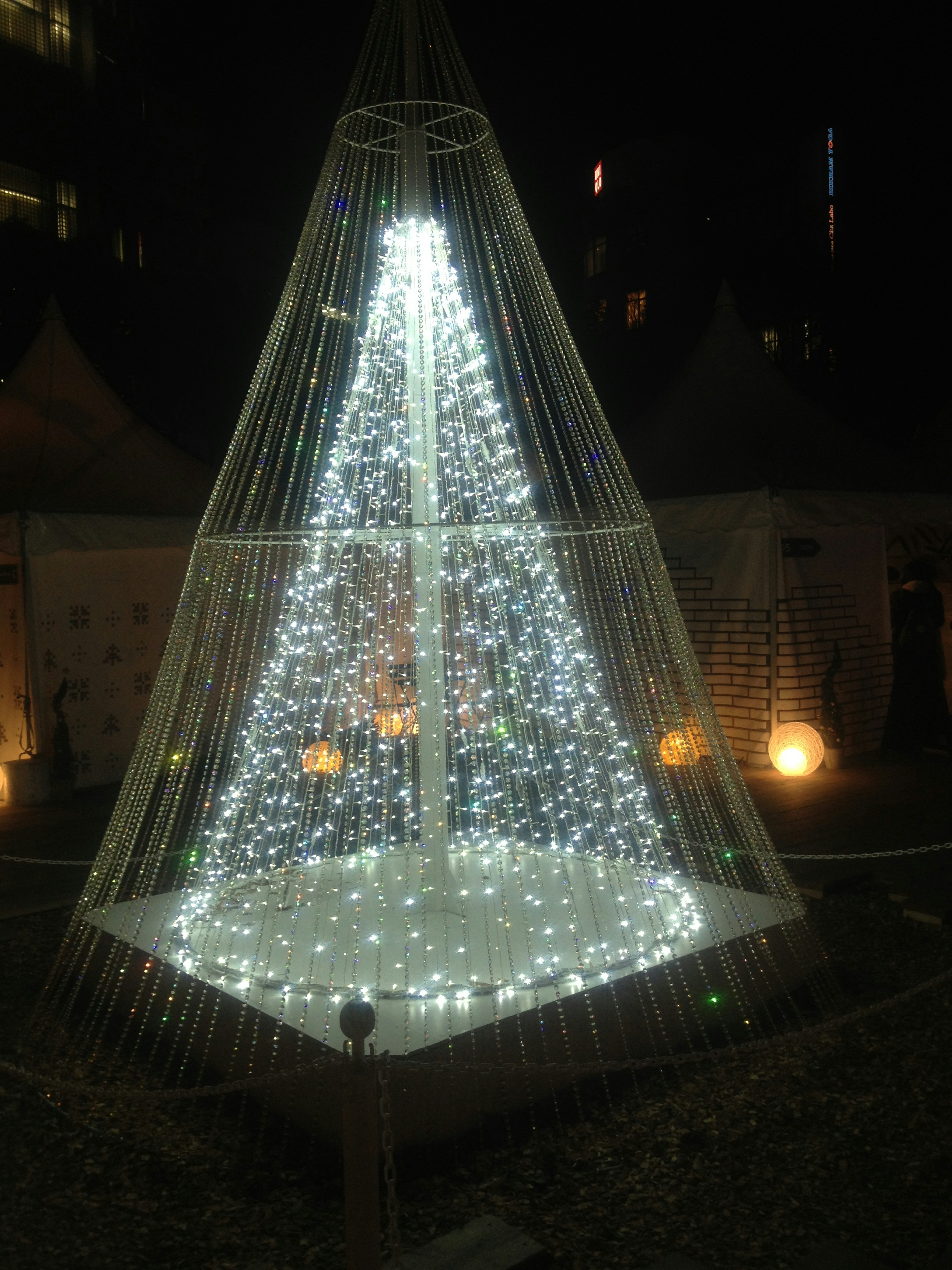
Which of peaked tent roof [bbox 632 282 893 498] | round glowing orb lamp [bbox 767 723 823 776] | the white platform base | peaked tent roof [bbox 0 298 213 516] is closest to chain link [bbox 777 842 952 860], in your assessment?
the white platform base

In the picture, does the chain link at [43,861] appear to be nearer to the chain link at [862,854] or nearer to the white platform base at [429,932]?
the white platform base at [429,932]

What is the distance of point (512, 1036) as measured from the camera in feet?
11.3

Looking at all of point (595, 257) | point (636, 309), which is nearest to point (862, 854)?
point (636, 309)

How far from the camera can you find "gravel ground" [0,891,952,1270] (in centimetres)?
273

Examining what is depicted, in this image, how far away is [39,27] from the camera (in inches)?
601

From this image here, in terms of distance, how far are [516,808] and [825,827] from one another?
2.06 meters

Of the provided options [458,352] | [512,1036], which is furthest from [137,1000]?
[458,352]

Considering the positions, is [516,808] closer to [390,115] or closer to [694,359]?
[390,115]

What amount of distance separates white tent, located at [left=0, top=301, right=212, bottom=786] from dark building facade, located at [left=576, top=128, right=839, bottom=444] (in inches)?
542

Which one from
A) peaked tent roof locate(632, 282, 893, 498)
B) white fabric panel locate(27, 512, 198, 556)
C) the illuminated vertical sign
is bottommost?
white fabric panel locate(27, 512, 198, 556)

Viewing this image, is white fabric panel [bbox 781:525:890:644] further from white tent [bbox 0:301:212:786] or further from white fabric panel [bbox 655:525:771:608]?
white tent [bbox 0:301:212:786]

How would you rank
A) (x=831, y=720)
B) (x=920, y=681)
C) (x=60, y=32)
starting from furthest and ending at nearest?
(x=60, y=32) → (x=920, y=681) → (x=831, y=720)

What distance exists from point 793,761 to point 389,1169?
637cm

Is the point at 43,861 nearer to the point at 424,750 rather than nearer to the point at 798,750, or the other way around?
the point at 424,750
